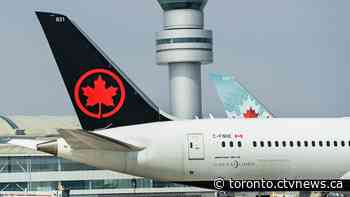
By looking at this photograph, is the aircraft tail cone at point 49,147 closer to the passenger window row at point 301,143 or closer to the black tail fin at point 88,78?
the black tail fin at point 88,78

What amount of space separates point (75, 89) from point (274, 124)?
995cm

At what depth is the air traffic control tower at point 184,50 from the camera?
543ft

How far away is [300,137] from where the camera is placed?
44.8m

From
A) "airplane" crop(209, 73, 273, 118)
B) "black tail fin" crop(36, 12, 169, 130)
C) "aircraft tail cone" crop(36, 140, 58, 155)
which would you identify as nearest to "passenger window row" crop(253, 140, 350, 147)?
"black tail fin" crop(36, 12, 169, 130)

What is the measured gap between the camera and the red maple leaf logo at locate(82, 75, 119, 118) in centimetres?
4444

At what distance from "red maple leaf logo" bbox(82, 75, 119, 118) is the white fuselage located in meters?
1.40

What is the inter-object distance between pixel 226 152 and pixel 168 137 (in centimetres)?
292

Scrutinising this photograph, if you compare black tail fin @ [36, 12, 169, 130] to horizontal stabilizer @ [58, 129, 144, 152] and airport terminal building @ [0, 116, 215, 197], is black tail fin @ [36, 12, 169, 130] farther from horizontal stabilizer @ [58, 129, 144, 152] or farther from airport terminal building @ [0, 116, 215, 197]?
airport terminal building @ [0, 116, 215, 197]

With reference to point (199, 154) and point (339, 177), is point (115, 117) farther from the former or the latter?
point (339, 177)

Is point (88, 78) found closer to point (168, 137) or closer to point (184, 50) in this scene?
point (168, 137)

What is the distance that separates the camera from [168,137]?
4412cm

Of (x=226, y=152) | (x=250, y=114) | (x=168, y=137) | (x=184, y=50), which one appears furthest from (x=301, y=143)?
(x=184, y=50)

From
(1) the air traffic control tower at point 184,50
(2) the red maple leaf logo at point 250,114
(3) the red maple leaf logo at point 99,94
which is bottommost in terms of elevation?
(3) the red maple leaf logo at point 99,94

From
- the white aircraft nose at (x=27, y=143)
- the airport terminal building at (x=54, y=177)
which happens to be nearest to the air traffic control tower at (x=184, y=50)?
the airport terminal building at (x=54, y=177)
